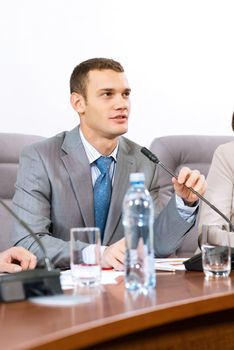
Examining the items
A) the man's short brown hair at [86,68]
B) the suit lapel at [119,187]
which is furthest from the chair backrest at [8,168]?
the suit lapel at [119,187]

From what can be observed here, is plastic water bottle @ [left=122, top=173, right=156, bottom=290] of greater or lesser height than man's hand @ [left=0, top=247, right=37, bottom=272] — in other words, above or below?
above

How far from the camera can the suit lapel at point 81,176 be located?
248 cm

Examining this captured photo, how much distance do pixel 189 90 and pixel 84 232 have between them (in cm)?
228

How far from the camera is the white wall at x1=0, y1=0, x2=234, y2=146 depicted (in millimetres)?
3209

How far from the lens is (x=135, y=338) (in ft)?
3.80

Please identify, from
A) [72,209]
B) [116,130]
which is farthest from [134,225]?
[116,130]

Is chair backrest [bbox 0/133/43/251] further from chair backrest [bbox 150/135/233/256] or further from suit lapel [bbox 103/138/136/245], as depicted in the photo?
chair backrest [bbox 150/135/233/256]

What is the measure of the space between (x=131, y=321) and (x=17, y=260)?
2.73 ft

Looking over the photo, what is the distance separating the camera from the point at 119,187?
8.33ft

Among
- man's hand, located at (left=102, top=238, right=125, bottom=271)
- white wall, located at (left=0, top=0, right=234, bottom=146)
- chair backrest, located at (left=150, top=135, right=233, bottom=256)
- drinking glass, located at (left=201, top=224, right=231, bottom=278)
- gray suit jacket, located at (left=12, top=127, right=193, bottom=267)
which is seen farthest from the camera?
white wall, located at (left=0, top=0, right=234, bottom=146)

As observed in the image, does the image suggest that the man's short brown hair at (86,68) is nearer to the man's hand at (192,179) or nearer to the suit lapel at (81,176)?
the suit lapel at (81,176)

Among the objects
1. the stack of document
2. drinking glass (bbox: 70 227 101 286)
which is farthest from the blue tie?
drinking glass (bbox: 70 227 101 286)

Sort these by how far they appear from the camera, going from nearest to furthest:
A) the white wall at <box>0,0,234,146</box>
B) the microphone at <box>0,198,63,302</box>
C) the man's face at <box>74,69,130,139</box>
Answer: the microphone at <box>0,198,63,302</box> < the man's face at <box>74,69,130,139</box> < the white wall at <box>0,0,234,146</box>

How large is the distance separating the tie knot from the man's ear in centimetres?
25
